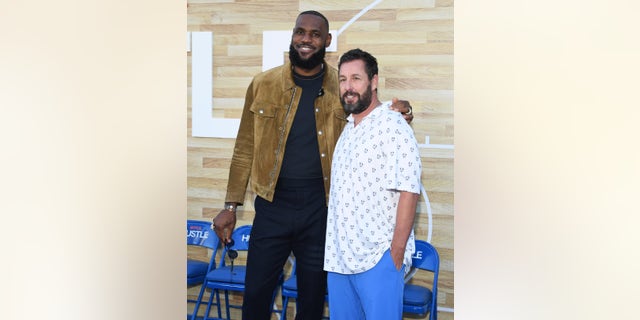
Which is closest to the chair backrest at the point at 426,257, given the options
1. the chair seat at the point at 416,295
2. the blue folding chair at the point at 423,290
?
the blue folding chair at the point at 423,290

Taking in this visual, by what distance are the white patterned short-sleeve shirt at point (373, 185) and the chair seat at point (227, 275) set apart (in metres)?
1.21

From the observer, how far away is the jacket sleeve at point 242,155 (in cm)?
294

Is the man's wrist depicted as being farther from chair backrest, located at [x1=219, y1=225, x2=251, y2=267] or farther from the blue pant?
the blue pant

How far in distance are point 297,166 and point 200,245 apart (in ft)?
4.44

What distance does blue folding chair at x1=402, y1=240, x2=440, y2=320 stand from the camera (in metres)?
3.14

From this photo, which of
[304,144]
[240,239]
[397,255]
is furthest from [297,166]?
[240,239]

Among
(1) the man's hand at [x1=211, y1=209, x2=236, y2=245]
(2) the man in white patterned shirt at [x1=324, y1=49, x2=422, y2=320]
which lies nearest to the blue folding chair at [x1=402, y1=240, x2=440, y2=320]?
(2) the man in white patterned shirt at [x1=324, y1=49, x2=422, y2=320]

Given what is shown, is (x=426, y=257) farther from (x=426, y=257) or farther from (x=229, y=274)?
(x=229, y=274)

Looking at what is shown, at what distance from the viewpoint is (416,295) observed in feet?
10.5
